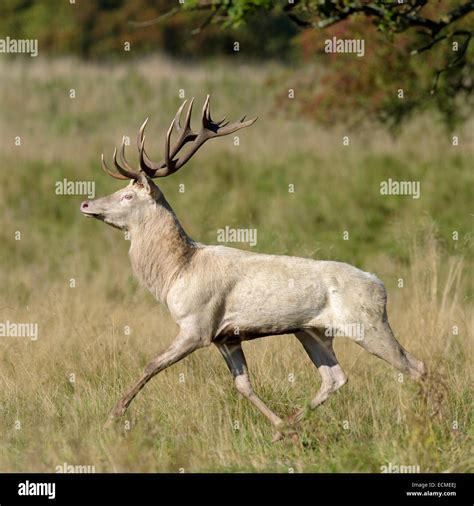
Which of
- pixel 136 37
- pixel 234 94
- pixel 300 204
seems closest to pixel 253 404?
pixel 300 204

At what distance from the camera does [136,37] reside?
1578 inches

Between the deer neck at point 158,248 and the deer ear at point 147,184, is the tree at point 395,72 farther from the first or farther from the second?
the deer neck at point 158,248

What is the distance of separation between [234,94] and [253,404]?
70.2 feet

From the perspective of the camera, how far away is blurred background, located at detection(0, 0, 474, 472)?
28.7ft

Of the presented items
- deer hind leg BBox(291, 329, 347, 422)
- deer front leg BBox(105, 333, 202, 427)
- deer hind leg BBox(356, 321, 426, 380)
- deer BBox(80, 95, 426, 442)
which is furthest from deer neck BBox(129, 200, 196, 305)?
deer hind leg BBox(356, 321, 426, 380)

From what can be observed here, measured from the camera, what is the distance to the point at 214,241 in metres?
15.7

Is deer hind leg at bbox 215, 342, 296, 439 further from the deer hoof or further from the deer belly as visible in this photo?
the deer belly

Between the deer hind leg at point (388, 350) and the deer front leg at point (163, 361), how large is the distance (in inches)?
51.7

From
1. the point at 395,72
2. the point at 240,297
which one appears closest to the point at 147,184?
the point at 240,297

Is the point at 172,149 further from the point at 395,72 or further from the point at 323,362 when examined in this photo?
the point at 395,72

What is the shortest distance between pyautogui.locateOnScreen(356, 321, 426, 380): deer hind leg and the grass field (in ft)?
0.37

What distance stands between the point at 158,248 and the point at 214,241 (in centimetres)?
644

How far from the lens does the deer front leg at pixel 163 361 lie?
874 cm
